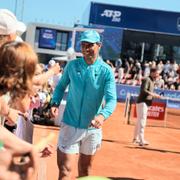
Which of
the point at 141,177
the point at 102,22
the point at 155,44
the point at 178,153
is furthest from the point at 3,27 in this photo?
the point at 155,44

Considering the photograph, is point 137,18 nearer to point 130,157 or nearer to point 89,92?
point 130,157

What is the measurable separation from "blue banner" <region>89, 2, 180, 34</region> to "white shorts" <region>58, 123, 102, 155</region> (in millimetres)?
33633

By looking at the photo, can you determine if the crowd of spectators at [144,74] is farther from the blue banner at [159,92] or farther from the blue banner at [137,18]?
the blue banner at [137,18]

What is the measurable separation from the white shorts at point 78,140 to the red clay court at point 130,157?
1.17 metres

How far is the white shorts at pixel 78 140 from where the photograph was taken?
6160mm

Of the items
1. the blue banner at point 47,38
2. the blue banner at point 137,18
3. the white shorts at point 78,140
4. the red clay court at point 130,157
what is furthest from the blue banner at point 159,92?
the blue banner at point 47,38

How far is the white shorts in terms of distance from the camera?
6.16 meters

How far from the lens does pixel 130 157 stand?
12125 millimetres

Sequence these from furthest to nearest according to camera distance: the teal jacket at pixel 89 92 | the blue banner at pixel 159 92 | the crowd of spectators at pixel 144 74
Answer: the crowd of spectators at pixel 144 74, the blue banner at pixel 159 92, the teal jacket at pixel 89 92

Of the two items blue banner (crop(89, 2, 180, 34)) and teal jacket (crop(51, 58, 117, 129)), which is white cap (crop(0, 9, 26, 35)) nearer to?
teal jacket (crop(51, 58, 117, 129))

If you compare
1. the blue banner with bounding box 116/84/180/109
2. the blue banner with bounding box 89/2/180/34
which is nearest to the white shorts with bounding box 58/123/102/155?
the blue banner with bounding box 116/84/180/109

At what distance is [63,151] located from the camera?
6199 millimetres

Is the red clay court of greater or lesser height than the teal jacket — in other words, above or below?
below

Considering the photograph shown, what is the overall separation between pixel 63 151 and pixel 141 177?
12.9 feet
